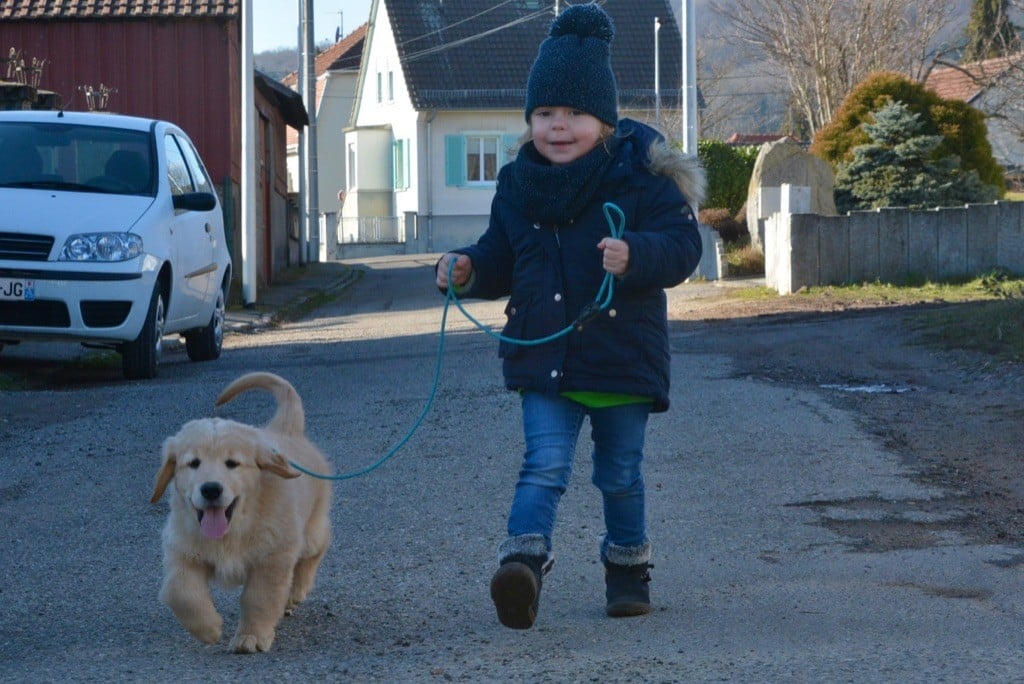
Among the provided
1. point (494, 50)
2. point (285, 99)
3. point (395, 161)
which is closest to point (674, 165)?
point (285, 99)

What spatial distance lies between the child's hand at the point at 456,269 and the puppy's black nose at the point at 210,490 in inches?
40.0

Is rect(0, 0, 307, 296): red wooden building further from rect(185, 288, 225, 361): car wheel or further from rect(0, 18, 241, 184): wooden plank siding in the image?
rect(185, 288, 225, 361): car wheel

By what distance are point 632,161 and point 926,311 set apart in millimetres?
10549

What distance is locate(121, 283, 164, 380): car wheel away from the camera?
1055 centimetres

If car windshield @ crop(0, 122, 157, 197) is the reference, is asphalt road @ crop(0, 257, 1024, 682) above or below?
below

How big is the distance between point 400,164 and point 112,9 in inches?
1216

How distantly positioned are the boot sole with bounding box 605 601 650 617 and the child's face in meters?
1.42

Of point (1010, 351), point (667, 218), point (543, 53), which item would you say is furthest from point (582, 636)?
point (1010, 351)

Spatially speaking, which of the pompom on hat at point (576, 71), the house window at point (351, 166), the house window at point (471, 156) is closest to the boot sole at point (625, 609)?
the pompom on hat at point (576, 71)

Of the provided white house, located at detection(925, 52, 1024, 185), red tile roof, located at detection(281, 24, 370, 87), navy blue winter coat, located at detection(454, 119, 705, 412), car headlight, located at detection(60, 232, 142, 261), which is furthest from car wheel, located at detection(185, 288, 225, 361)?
red tile roof, located at detection(281, 24, 370, 87)

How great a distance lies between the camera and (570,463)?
4641mm

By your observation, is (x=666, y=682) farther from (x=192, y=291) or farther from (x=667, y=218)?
(x=192, y=291)

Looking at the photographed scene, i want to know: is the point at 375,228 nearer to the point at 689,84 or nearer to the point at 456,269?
the point at 689,84

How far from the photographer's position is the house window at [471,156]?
4912cm
